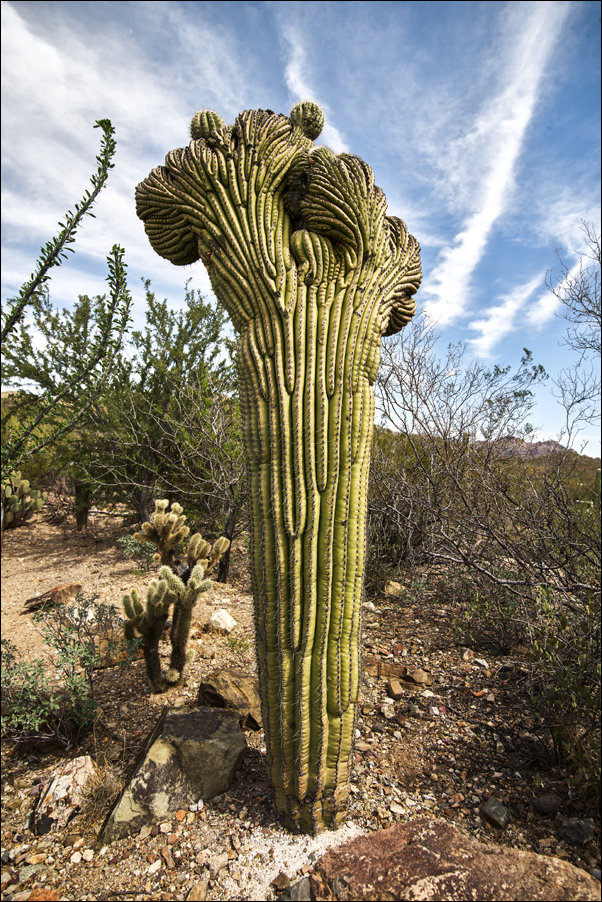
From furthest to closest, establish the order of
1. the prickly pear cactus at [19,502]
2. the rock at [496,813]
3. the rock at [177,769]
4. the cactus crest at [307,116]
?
1. the prickly pear cactus at [19,502]
2. the cactus crest at [307,116]
3. the rock at [177,769]
4. the rock at [496,813]

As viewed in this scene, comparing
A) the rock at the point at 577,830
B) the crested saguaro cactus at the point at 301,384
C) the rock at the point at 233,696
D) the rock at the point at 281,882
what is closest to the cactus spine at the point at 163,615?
the rock at the point at 233,696

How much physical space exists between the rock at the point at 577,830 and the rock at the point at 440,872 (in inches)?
9.3

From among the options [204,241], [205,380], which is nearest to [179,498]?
[205,380]

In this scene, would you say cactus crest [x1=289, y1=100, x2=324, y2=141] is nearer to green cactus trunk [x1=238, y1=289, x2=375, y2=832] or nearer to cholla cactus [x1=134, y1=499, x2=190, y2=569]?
green cactus trunk [x1=238, y1=289, x2=375, y2=832]

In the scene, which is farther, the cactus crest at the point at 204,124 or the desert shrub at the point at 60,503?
the desert shrub at the point at 60,503

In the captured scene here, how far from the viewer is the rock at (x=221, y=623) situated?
4219mm

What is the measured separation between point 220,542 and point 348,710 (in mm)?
2473

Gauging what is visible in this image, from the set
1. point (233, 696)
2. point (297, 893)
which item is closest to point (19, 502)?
point (233, 696)

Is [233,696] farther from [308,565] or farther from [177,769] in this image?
[308,565]

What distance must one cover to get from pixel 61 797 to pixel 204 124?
3.54 metres

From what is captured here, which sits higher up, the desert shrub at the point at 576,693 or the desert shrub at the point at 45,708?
the desert shrub at the point at 576,693

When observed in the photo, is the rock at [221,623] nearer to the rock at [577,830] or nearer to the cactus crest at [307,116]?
the rock at [577,830]

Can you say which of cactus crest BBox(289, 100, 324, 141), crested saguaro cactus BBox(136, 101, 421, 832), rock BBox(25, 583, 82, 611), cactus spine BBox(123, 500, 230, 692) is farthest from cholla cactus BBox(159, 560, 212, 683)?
cactus crest BBox(289, 100, 324, 141)

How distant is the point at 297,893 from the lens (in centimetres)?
169
